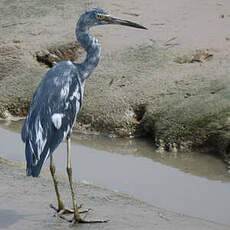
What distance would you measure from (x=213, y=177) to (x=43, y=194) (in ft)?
5.47

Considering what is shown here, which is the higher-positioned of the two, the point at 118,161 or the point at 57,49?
the point at 57,49

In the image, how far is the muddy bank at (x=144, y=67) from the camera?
24.0ft

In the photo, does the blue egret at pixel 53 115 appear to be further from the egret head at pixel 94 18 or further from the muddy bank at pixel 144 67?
the muddy bank at pixel 144 67

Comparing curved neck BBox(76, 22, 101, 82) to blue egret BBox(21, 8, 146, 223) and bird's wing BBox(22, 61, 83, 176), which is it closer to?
blue egret BBox(21, 8, 146, 223)

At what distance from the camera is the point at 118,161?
7.19 meters

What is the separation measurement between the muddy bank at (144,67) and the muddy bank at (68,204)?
4.76ft

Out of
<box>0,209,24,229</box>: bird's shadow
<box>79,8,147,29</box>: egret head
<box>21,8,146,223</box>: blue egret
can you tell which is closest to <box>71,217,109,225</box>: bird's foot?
<box>21,8,146,223</box>: blue egret

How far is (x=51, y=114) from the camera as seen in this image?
17.8 feet

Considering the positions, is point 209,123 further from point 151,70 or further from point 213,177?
point 151,70

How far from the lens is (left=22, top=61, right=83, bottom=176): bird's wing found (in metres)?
5.29

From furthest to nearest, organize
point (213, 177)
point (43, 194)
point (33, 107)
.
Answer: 1. point (213, 177)
2. point (43, 194)
3. point (33, 107)

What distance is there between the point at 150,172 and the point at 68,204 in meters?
1.24

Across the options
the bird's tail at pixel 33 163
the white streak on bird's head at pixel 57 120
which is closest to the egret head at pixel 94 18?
the white streak on bird's head at pixel 57 120

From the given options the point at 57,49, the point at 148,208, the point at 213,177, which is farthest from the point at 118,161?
the point at 57,49
